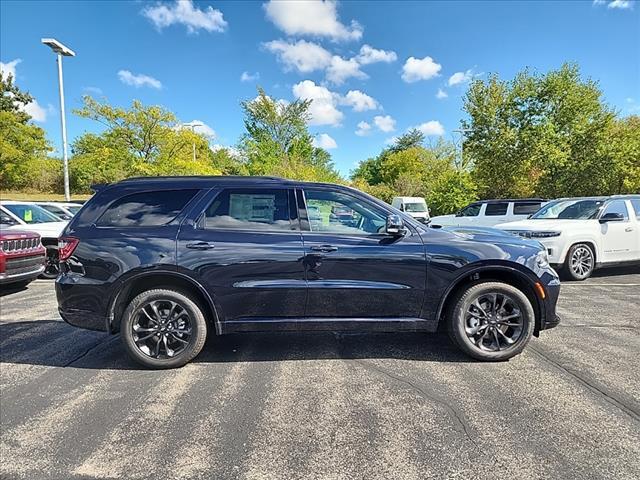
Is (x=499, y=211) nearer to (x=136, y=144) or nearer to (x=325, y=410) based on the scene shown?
(x=325, y=410)

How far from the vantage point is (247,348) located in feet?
14.5

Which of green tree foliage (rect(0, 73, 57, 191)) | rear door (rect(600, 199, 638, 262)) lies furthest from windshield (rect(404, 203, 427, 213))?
green tree foliage (rect(0, 73, 57, 191))

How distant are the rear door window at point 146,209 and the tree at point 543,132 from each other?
738 inches

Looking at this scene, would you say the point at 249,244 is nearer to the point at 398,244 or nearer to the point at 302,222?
the point at 302,222

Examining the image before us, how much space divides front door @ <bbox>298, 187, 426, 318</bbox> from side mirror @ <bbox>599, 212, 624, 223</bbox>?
20.5 feet

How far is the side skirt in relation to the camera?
3900 millimetres

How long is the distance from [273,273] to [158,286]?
112 cm

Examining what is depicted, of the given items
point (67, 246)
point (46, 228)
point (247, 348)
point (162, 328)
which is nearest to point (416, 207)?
point (46, 228)

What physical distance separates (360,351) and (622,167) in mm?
18187

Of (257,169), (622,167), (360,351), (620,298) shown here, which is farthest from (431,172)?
(360,351)

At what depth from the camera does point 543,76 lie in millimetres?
19234

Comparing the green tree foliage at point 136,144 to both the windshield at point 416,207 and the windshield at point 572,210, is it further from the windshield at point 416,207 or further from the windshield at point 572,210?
the windshield at point 572,210

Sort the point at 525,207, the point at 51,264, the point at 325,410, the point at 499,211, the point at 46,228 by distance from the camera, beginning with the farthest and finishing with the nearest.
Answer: the point at 499,211 → the point at 525,207 → the point at 46,228 → the point at 51,264 → the point at 325,410

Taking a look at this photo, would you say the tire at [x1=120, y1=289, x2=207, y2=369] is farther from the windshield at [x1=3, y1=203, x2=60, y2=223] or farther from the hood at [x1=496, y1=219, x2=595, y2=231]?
the windshield at [x1=3, y1=203, x2=60, y2=223]
